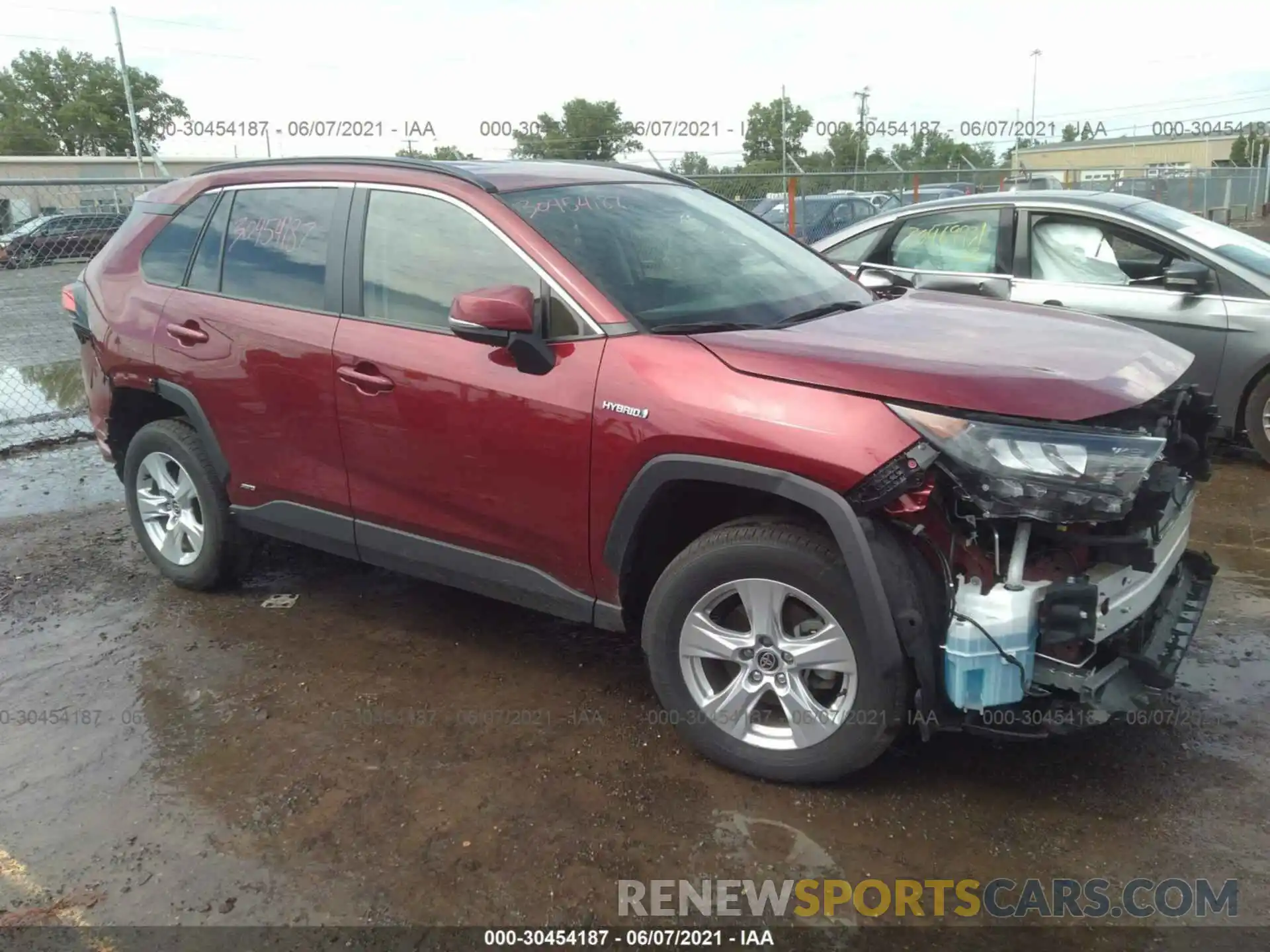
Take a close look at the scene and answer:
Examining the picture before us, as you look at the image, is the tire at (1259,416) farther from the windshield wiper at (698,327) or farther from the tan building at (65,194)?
the tan building at (65,194)

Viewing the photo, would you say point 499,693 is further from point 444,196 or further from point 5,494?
point 5,494

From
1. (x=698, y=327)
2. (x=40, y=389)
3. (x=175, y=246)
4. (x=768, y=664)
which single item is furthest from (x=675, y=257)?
(x=40, y=389)

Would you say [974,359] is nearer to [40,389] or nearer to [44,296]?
[40,389]

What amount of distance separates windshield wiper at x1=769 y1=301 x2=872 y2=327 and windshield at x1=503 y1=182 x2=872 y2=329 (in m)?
0.02

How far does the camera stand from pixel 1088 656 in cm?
268

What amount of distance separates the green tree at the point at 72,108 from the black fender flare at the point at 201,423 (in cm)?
6702

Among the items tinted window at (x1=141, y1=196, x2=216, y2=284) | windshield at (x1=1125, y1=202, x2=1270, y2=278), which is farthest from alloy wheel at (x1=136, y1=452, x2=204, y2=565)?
windshield at (x1=1125, y1=202, x2=1270, y2=278)

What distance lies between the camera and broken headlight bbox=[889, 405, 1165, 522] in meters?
2.51

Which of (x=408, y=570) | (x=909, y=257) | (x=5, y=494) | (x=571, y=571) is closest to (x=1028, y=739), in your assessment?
(x=571, y=571)

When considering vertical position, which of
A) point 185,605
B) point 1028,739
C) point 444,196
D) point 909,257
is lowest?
point 185,605

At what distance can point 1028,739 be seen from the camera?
2.67 meters

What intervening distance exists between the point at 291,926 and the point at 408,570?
1.48 m

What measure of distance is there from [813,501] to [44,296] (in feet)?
33.7

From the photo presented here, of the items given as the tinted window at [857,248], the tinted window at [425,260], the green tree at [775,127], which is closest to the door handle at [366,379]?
the tinted window at [425,260]
